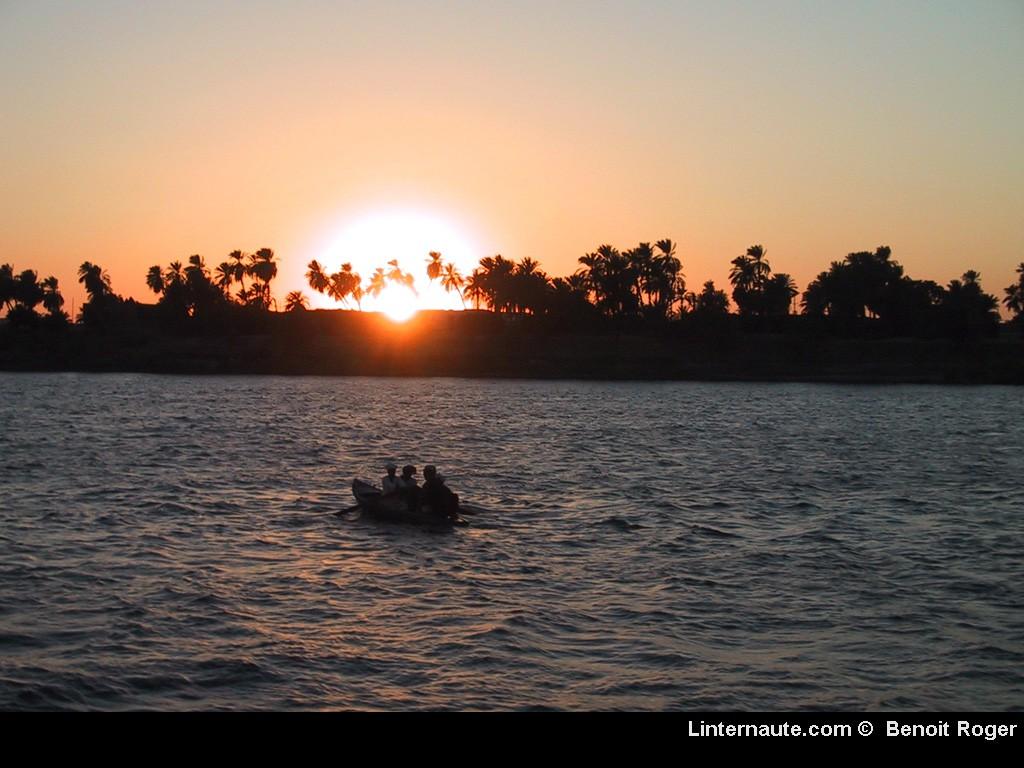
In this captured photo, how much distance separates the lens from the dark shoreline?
134 metres

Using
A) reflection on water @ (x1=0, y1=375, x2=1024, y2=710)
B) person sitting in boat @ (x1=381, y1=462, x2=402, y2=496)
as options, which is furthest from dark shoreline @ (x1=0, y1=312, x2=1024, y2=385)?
person sitting in boat @ (x1=381, y1=462, x2=402, y2=496)

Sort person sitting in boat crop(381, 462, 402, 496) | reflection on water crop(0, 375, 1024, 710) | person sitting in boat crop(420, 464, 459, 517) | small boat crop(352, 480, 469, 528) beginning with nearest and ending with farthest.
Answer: reflection on water crop(0, 375, 1024, 710) < small boat crop(352, 480, 469, 528) < person sitting in boat crop(420, 464, 459, 517) < person sitting in boat crop(381, 462, 402, 496)

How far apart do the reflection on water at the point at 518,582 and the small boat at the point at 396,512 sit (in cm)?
63

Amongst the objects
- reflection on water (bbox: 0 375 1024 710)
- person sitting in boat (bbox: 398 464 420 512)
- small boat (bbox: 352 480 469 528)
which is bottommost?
reflection on water (bbox: 0 375 1024 710)

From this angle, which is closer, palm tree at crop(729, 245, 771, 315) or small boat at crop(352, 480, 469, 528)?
small boat at crop(352, 480, 469, 528)

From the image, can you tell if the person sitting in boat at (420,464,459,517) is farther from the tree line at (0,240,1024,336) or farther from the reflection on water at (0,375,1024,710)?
the tree line at (0,240,1024,336)

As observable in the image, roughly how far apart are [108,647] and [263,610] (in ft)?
9.68

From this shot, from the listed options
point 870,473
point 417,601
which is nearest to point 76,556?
point 417,601

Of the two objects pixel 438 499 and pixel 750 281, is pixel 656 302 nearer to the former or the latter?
pixel 750 281

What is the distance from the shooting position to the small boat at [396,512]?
2744cm

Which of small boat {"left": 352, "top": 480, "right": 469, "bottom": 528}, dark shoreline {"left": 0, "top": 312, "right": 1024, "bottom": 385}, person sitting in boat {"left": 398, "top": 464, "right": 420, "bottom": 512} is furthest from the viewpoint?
dark shoreline {"left": 0, "top": 312, "right": 1024, "bottom": 385}

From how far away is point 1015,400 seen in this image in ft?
335

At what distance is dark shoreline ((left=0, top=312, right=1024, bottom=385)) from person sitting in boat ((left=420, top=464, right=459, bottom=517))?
111056mm
